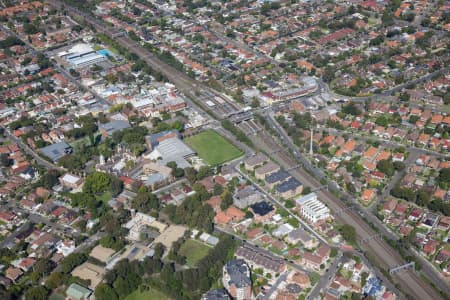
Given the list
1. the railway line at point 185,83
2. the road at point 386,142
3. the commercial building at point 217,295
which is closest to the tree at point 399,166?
the road at point 386,142

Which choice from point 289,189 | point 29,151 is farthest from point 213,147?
point 29,151

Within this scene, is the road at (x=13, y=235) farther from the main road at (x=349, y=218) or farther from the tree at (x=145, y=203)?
the main road at (x=349, y=218)

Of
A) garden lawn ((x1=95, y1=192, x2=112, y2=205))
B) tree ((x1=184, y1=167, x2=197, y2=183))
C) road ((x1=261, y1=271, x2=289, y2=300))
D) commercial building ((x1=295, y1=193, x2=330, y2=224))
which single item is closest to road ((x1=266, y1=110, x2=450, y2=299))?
commercial building ((x1=295, y1=193, x2=330, y2=224))

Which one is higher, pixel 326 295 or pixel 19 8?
pixel 326 295

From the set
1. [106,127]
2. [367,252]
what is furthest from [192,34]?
[367,252]

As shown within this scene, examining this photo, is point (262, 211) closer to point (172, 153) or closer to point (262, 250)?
point (262, 250)

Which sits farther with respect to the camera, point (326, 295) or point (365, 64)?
point (365, 64)

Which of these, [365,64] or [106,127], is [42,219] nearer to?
[106,127]
